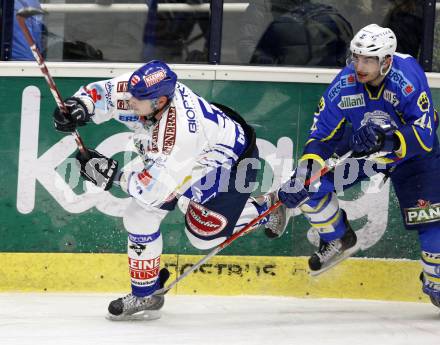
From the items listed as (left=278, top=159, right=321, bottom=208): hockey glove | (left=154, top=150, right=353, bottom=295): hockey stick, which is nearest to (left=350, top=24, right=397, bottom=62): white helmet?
(left=154, top=150, right=353, bottom=295): hockey stick

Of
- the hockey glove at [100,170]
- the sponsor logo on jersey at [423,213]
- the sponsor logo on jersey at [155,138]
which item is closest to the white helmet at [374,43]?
the sponsor logo on jersey at [423,213]

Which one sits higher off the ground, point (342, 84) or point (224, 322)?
point (342, 84)

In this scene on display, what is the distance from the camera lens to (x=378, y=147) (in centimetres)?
500

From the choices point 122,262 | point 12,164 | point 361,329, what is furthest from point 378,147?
point 12,164

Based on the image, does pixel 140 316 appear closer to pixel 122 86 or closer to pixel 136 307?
pixel 136 307

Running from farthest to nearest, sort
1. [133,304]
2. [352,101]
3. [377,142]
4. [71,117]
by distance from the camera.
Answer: [352,101] → [133,304] → [377,142] → [71,117]

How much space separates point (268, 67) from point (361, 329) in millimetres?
1605

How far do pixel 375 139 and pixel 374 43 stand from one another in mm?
479

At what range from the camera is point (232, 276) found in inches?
232

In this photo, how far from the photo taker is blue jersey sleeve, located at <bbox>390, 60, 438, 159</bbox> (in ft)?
16.6

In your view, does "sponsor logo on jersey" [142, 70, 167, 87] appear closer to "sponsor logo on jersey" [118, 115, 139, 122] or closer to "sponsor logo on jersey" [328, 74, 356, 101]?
"sponsor logo on jersey" [118, 115, 139, 122]

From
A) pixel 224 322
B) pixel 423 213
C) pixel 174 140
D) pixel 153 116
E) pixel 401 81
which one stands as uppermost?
pixel 401 81

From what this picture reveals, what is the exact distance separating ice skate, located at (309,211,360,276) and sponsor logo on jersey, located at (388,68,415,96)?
2.79ft

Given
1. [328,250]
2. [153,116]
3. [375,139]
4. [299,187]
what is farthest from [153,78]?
[328,250]
